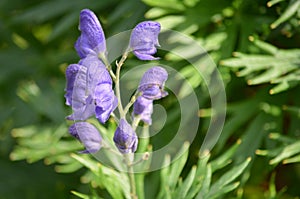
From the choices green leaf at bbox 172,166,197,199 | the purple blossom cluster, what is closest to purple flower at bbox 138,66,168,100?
the purple blossom cluster

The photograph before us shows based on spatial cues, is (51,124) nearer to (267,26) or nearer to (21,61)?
(21,61)

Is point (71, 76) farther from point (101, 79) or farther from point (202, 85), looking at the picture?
point (202, 85)

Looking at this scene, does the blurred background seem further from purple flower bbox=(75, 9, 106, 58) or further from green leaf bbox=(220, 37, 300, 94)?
purple flower bbox=(75, 9, 106, 58)

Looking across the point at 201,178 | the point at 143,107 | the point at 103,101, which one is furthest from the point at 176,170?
the point at 103,101

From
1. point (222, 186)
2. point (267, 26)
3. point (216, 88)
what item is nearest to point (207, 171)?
point (222, 186)

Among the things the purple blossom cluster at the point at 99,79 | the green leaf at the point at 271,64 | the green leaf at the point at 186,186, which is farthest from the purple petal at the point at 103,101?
the green leaf at the point at 271,64

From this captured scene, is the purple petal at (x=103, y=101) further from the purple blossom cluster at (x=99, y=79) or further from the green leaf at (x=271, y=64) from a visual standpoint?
the green leaf at (x=271, y=64)
